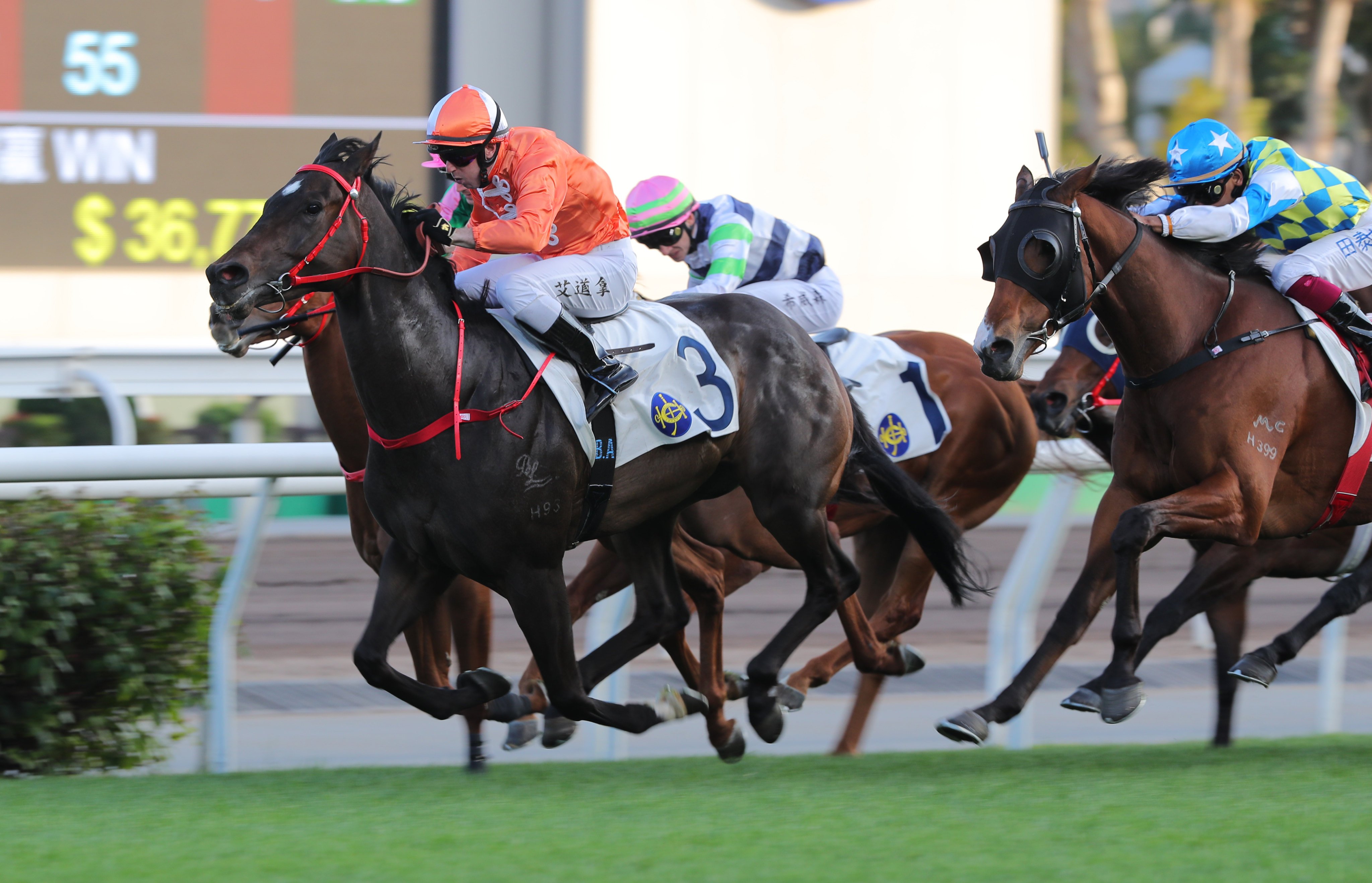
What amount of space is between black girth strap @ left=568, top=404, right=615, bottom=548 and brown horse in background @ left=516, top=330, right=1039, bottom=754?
746mm

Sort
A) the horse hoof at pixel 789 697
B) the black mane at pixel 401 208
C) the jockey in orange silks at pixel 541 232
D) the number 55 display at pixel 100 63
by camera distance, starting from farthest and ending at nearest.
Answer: the number 55 display at pixel 100 63, the horse hoof at pixel 789 697, the jockey in orange silks at pixel 541 232, the black mane at pixel 401 208

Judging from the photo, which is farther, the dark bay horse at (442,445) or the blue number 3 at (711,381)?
the blue number 3 at (711,381)

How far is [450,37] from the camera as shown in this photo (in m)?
8.43

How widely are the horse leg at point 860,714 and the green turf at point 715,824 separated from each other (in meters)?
0.60

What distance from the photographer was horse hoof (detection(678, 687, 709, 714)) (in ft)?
14.4

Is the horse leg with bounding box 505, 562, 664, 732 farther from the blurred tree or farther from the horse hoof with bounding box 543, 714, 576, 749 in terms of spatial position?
the blurred tree

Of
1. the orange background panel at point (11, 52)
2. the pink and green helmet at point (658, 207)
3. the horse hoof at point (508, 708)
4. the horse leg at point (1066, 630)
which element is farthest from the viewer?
the orange background panel at point (11, 52)

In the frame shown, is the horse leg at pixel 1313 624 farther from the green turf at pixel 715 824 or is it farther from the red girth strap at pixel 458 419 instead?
the red girth strap at pixel 458 419

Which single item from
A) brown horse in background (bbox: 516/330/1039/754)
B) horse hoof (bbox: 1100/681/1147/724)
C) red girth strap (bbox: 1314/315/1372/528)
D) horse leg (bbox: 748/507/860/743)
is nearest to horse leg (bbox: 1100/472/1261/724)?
horse hoof (bbox: 1100/681/1147/724)

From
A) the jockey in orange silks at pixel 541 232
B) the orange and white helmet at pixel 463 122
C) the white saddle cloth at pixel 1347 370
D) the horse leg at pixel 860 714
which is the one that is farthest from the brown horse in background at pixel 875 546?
the orange and white helmet at pixel 463 122

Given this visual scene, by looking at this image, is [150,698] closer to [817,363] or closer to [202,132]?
[817,363]

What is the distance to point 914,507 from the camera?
15.3 feet

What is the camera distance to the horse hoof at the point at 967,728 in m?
3.88

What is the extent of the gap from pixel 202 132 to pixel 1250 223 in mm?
5329
